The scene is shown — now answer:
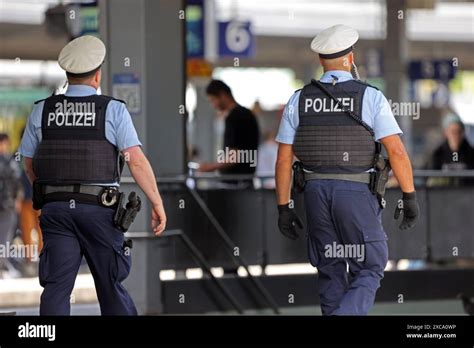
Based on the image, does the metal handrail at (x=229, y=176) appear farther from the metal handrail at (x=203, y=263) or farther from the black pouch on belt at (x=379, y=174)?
the black pouch on belt at (x=379, y=174)

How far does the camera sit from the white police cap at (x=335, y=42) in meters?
7.26

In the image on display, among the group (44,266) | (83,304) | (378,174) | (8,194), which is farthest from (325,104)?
(8,194)

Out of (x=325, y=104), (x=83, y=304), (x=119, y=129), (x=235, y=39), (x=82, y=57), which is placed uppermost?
(x=235, y=39)

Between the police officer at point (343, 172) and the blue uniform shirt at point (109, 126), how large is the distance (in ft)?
2.92

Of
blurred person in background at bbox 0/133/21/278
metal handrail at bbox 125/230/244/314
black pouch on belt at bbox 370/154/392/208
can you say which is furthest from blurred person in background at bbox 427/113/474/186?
black pouch on belt at bbox 370/154/392/208

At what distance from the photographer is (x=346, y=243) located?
23.4ft

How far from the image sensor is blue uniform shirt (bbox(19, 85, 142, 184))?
7020 millimetres

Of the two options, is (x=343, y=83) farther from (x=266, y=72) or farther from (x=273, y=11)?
(x=266, y=72)

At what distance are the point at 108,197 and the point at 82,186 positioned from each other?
0.16m

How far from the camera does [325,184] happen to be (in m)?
7.16

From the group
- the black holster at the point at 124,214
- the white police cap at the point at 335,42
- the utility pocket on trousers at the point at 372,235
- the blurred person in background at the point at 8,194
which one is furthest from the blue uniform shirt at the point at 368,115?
the blurred person in background at the point at 8,194

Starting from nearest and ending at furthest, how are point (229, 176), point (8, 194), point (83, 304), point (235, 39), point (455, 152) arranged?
point (83, 304) < point (229, 176) < point (8, 194) < point (455, 152) < point (235, 39)

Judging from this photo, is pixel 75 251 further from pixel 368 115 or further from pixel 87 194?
pixel 368 115

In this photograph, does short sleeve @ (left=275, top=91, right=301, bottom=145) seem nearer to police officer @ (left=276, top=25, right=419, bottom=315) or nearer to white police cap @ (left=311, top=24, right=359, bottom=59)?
police officer @ (left=276, top=25, right=419, bottom=315)
